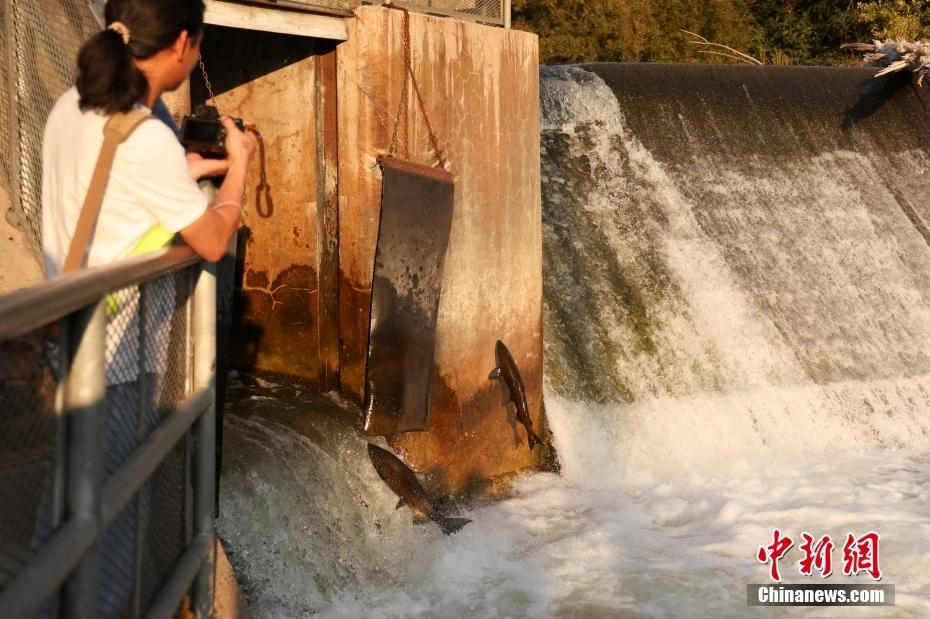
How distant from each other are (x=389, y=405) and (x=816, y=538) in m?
2.94

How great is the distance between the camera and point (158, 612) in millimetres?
2572

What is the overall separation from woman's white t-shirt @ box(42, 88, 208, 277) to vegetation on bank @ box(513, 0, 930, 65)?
62.9ft

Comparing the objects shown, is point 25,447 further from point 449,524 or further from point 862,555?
point 862,555

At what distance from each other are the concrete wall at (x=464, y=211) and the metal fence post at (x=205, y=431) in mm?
3624

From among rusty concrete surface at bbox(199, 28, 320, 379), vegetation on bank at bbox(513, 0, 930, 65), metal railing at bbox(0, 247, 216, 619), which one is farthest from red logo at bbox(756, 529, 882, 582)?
vegetation on bank at bbox(513, 0, 930, 65)

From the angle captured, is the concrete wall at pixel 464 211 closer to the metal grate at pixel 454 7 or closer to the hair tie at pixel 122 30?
the metal grate at pixel 454 7

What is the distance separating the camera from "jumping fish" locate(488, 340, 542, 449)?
7.56m

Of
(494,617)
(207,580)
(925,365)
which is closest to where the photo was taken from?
(207,580)

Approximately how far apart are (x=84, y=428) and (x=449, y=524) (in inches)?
195

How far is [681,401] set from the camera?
349 inches

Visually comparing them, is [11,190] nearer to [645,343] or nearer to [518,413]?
[518,413]

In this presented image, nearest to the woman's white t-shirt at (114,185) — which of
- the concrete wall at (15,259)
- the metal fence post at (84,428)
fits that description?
the metal fence post at (84,428)

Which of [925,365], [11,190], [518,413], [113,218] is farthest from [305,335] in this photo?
[925,365]

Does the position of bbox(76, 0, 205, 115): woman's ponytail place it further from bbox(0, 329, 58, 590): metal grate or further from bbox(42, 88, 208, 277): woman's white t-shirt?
bbox(0, 329, 58, 590): metal grate
